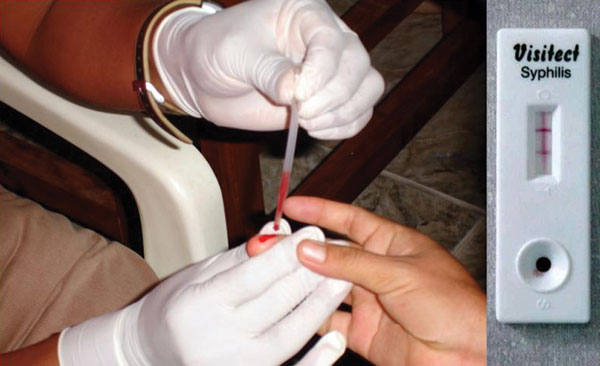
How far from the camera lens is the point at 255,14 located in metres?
0.64

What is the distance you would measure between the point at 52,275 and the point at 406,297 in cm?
31

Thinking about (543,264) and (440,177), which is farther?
(440,177)

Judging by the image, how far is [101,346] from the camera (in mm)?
652

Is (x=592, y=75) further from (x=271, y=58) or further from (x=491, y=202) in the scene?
(x=271, y=58)

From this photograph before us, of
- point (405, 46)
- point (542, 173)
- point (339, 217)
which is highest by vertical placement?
point (542, 173)

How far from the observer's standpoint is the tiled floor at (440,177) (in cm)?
132

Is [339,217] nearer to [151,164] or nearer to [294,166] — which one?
[151,164]

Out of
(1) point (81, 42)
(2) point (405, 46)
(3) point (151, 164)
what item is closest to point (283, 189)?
(3) point (151, 164)

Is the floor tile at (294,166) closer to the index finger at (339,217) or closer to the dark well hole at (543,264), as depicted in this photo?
the index finger at (339,217)

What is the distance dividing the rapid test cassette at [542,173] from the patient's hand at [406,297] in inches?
5.2

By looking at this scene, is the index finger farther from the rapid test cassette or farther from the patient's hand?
the rapid test cassette

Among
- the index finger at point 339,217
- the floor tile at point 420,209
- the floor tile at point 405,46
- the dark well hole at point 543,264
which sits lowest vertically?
the floor tile at point 420,209

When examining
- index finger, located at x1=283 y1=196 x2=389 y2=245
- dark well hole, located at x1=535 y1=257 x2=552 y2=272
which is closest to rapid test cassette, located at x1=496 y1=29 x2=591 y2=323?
dark well hole, located at x1=535 y1=257 x2=552 y2=272

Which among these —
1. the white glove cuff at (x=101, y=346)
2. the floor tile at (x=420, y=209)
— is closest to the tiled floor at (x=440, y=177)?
the floor tile at (x=420, y=209)
